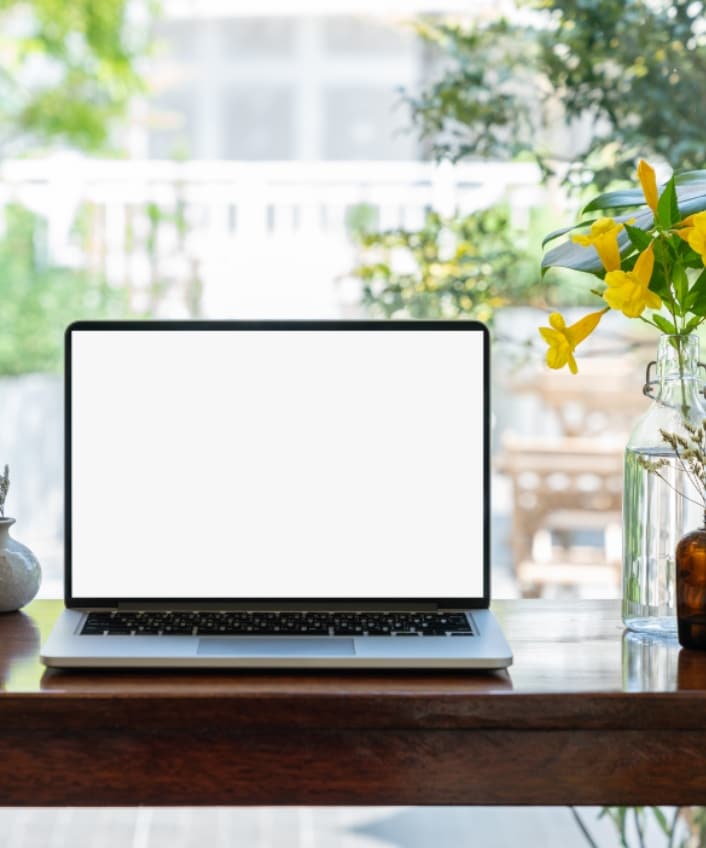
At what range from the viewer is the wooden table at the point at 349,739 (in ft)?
2.68

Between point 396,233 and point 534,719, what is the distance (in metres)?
1.82

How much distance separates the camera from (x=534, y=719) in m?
0.82

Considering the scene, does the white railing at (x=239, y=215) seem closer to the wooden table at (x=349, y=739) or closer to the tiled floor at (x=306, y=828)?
the tiled floor at (x=306, y=828)

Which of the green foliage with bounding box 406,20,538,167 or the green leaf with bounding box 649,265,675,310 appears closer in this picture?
the green leaf with bounding box 649,265,675,310

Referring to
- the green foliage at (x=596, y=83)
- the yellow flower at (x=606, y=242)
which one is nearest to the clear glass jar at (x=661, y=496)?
the yellow flower at (x=606, y=242)

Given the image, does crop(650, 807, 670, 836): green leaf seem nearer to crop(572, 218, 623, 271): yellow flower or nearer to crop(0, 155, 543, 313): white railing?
crop(572, 218, 623, 271): yellow flower

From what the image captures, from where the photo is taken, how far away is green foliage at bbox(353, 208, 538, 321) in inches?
98.0

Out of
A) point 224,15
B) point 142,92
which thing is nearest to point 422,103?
point 142,92

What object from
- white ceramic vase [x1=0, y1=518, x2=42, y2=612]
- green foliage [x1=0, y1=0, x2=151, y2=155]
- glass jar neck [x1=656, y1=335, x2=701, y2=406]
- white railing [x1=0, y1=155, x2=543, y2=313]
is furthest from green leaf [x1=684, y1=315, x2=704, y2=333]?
green foliage [x1=0, y1=0, x2=151, y2=155]

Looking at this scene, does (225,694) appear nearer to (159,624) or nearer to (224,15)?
(159,624)

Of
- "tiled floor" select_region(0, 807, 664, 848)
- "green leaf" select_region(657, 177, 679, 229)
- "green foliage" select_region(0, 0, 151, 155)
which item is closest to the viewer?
"green leaf" select_region(657, 177, 679, 229)

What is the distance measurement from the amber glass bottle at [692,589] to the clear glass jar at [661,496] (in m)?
0.04

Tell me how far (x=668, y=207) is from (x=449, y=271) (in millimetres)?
1581

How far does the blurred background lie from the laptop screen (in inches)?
12.5
